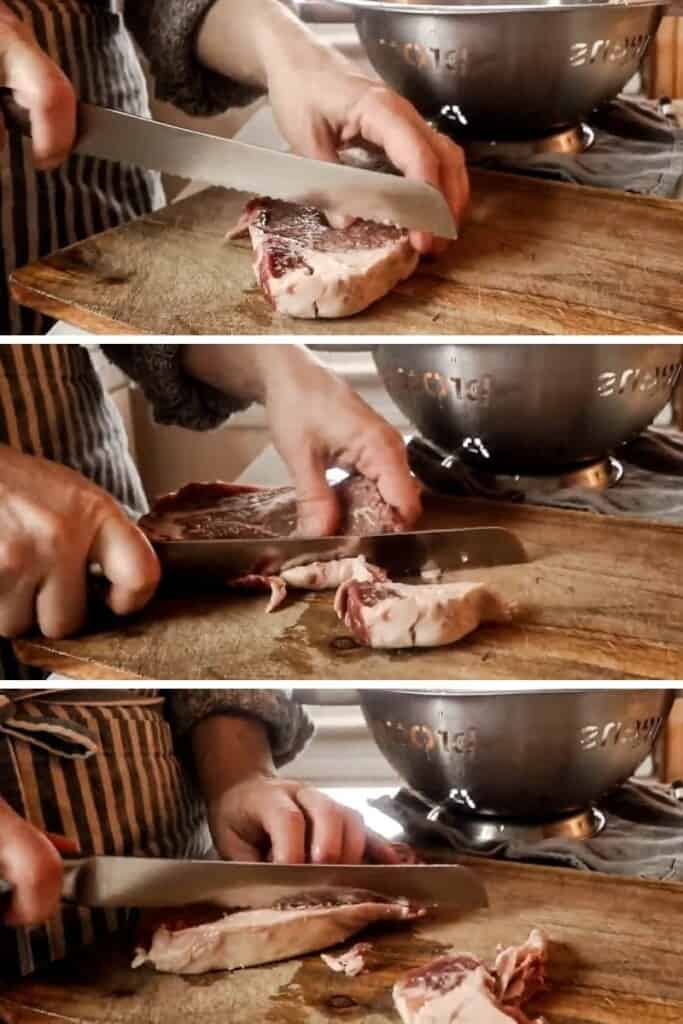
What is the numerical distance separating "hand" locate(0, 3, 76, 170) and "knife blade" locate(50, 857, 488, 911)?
1.08 feet

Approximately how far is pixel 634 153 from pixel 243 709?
0.34 metres

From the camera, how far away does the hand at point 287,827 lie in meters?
0.80

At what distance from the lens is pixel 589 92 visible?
26.6 inches

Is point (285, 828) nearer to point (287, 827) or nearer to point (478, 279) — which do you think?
point (287, 827)

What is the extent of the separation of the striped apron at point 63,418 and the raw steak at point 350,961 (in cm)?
21

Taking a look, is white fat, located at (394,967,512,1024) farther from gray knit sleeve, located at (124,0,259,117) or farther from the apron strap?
gray knit sleeve, located at (124,0,259,117)

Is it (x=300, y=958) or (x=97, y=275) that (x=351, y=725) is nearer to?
(x=300, y=958)

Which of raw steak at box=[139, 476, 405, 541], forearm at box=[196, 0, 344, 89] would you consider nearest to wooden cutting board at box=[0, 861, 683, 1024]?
raw steak at box=[139, 476, 405, 541]

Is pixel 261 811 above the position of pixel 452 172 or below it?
below

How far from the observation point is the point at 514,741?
785mm

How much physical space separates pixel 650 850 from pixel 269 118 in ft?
1.41

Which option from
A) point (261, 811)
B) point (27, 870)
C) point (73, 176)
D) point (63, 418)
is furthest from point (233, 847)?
point (73, 176)

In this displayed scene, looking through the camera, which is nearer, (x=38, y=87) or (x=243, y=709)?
(x=38, y=87)

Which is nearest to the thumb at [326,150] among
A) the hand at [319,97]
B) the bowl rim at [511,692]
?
the hand at [319,97]
